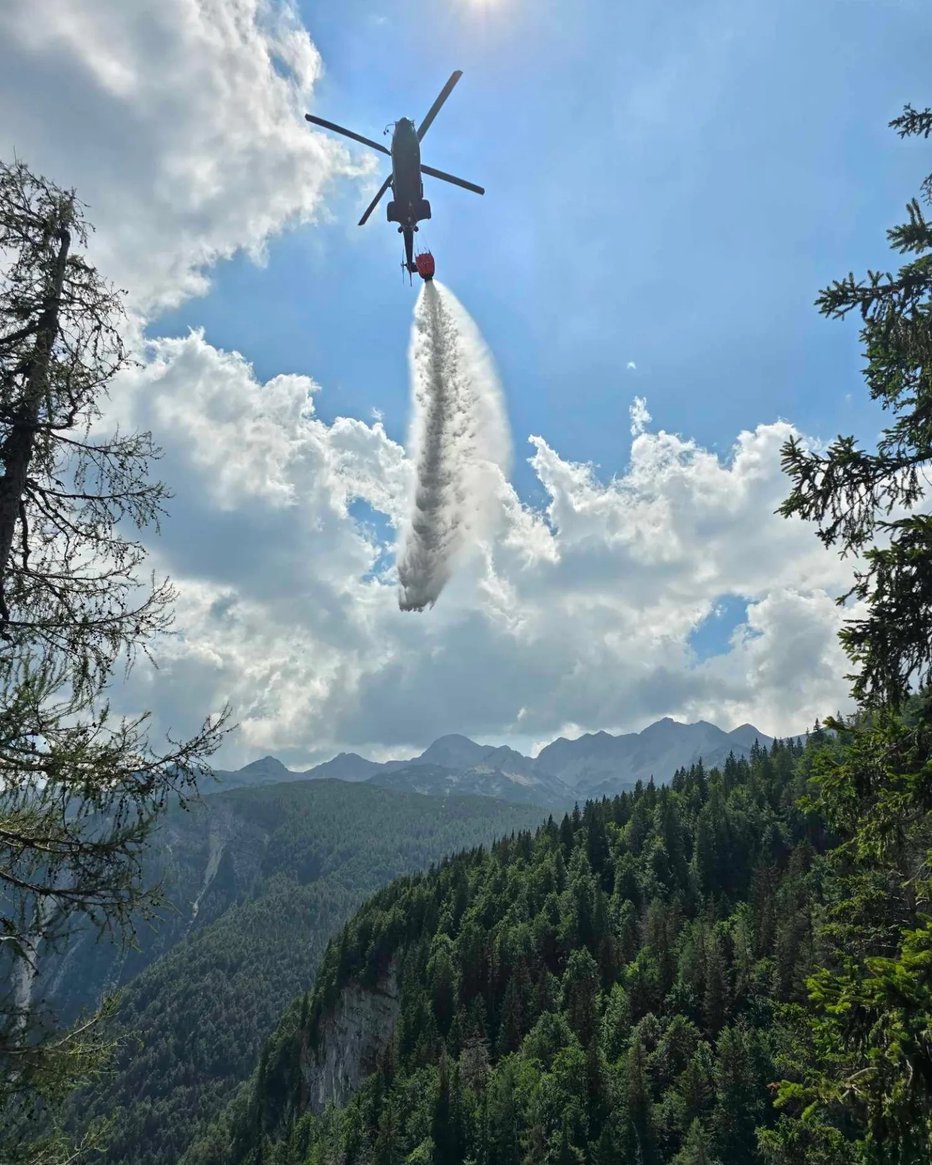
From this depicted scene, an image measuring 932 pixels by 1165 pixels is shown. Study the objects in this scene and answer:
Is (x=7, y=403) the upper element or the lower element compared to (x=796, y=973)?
upper

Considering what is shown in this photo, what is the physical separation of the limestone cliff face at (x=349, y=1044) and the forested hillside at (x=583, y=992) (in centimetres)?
99

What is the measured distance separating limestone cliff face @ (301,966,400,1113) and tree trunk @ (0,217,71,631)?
133296 millimetres

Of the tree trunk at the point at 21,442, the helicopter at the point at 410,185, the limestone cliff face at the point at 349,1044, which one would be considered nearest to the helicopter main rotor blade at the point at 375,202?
the helicopter at the point at 410,185

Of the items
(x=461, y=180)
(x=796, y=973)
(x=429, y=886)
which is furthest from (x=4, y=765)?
(x=429, y=886)

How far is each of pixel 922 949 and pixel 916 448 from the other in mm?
7487

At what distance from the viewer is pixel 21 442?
1056cm

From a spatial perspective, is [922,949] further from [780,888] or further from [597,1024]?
[780,888]

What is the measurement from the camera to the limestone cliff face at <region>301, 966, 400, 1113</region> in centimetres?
12538

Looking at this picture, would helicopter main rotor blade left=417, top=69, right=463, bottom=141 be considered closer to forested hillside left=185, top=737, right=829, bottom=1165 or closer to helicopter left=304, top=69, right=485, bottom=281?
helicopter left=304, top=69, right=485, bottom=281

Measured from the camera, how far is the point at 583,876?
130 meters

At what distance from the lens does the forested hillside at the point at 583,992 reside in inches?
2872

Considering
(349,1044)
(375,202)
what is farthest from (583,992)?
(375,202)

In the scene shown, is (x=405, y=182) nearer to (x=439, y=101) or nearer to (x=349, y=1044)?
(x=439, y=101)

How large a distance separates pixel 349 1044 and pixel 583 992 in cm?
6025
